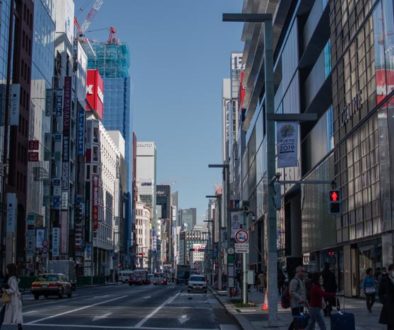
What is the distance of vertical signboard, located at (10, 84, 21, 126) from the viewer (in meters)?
70.2

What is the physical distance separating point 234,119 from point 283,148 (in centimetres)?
14923

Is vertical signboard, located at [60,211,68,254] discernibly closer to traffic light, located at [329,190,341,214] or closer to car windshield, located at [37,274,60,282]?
car windshield, located at [37,274,60,282]

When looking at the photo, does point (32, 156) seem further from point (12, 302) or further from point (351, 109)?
point (12, 302)

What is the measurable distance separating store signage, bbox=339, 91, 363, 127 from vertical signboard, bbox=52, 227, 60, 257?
55.6 m

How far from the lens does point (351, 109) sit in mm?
38469

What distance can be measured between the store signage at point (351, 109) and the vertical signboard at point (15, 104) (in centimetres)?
3954

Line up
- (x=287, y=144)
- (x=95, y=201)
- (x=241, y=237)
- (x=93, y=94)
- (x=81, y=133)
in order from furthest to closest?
(x=93, y=94) → (x=95, y=201) → (x=81, y=133) → (x=241, y=237) → (x=287, y=144)

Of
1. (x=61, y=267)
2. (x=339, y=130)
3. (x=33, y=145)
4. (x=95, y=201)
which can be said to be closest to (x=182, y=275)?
(x=95, y=201)

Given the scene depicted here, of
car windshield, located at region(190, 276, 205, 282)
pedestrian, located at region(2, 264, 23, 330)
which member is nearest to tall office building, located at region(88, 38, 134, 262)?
car windshield, located at region(190, 276, 205, 282)

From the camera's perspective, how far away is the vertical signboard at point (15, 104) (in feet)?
230

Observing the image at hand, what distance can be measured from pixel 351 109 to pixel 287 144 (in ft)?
64.9

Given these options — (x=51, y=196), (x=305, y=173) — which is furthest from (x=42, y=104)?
(x=305, y=173)

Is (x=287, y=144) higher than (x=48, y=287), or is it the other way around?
(x=287, y=144)

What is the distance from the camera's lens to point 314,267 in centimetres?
5116
